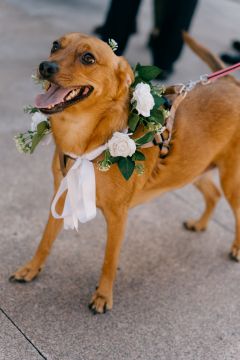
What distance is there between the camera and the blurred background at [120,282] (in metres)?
2.97

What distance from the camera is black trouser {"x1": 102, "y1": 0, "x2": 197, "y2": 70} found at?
598 centimetres

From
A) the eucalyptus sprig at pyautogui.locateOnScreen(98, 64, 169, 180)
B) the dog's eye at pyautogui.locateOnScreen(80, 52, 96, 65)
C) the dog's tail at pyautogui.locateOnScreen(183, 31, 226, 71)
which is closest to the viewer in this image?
the dog's eye at pyautogui.locateOnScreen(80, 52, 96, 65)

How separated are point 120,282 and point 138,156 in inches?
37.9

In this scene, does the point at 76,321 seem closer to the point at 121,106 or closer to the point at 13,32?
the point at 121,106

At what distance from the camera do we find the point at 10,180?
4164 millimetres

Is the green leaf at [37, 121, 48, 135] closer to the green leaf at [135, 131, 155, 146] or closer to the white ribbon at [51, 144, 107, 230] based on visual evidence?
the white ribbon at [51, 144, 107, 230]

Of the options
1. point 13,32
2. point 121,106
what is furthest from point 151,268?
point 13,32

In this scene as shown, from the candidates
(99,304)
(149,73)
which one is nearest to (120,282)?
(99,304)

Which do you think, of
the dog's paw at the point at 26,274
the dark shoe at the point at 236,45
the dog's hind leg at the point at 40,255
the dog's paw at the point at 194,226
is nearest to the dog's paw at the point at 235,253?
the dog's paw at the point at 194,226

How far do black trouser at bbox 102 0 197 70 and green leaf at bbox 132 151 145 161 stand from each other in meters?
3.34

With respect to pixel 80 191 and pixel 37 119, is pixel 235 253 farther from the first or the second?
→ pixel 37 119

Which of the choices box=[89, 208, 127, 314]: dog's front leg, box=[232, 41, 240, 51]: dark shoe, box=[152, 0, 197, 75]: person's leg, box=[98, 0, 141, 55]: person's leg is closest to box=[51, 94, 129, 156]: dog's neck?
box=[89, 208, 127, 314]: dog's front leg

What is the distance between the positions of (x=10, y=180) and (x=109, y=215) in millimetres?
1350

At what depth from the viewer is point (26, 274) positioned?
328cm
